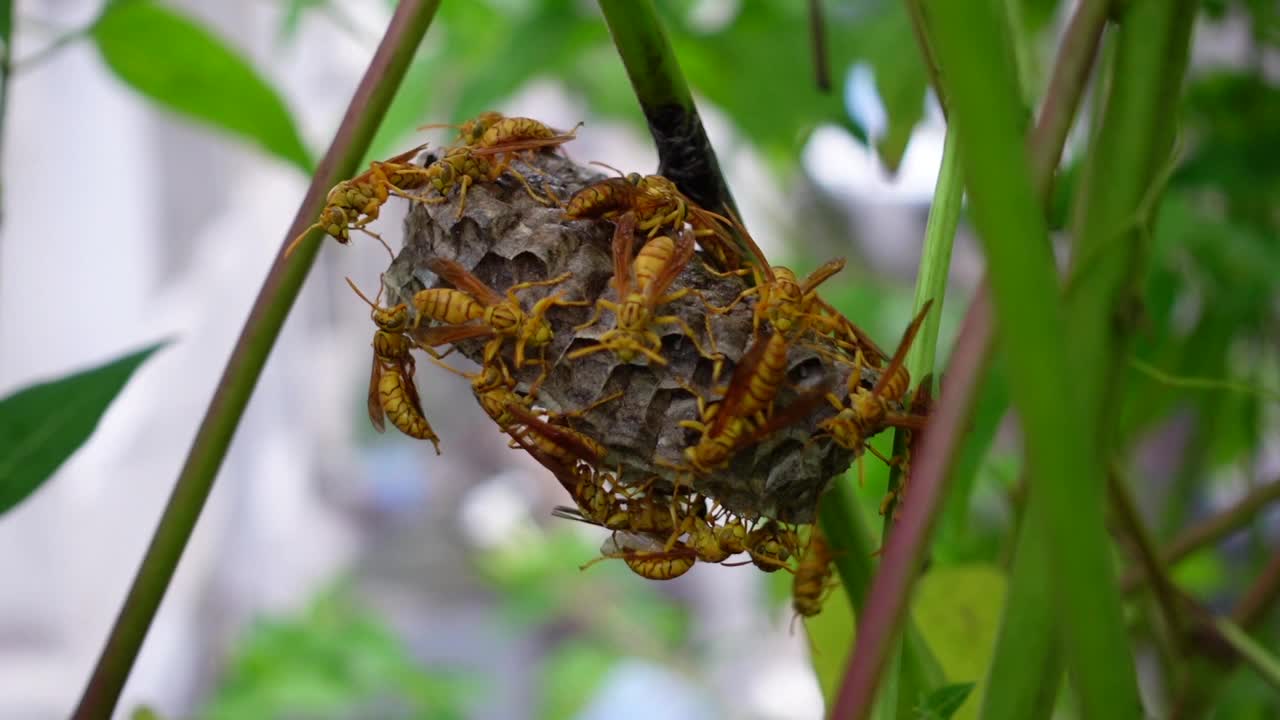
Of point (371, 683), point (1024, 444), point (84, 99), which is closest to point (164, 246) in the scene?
point (84, 99)

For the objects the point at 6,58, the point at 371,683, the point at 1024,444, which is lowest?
the point at 1024,444

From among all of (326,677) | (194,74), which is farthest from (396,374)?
(326,677)

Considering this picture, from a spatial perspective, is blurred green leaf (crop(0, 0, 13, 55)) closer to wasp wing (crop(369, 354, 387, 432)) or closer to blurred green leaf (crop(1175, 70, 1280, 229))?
wasp wing (crop(369, 354, 387, 432))

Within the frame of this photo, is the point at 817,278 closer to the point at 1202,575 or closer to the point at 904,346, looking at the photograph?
the point at 904,346

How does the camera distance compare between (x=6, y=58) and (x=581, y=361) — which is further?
(x=6, y=58)

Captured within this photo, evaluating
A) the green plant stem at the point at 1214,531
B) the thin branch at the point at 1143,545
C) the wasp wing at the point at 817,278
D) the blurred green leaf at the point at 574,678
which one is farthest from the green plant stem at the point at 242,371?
the blurred green leaf at the point at 574,678

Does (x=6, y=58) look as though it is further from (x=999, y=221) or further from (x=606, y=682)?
(x=606, y=682)
